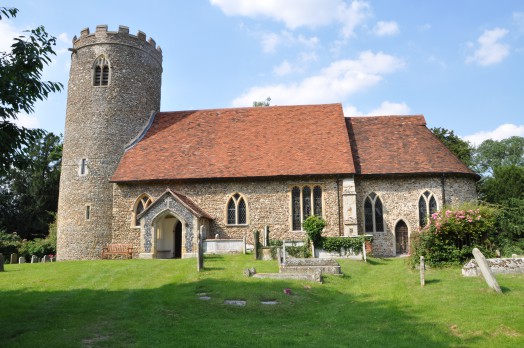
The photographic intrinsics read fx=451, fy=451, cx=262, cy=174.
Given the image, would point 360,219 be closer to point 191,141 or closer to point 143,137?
point 191,141

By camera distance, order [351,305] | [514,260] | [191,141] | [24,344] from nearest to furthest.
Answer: [24,344]
[351,305]
[514,260]
[191,141]

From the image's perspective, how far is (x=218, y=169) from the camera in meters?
24.7

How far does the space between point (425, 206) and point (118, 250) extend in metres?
16.5

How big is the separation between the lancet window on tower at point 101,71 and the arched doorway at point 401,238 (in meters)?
19.3

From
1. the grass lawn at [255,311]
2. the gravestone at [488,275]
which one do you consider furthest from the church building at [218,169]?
the gravestone at [488,275]

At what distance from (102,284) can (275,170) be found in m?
11.7

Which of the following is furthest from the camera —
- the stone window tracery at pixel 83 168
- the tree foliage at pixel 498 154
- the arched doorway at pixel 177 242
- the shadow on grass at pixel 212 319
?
the tree foliage at pixel 498 154

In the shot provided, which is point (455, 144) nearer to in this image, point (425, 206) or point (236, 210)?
point (425, 206)

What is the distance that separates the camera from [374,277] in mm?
15836

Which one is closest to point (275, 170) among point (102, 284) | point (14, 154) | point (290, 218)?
point (290, 218)

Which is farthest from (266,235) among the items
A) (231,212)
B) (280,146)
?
(280,146)

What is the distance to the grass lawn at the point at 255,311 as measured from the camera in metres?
8.80

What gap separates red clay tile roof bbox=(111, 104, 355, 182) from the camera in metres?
24.5

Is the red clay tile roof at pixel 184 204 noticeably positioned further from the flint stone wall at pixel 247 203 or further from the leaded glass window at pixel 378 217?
the leaded glass window at pixel 378 217
